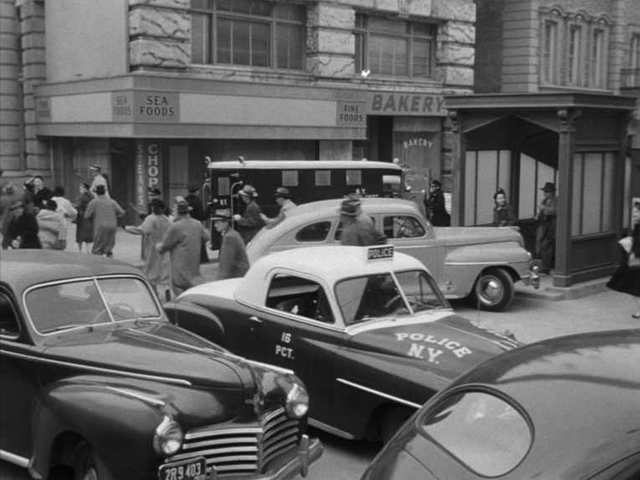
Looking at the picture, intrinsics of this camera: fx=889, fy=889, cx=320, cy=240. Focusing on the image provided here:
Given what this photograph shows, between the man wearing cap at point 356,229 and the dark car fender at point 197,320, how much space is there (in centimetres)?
297

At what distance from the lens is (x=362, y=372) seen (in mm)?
7047

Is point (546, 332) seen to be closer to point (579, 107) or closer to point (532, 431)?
point (579, 107)

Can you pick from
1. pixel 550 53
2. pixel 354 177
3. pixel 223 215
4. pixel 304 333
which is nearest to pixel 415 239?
pixel 223 215

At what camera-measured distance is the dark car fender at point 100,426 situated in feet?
17.5

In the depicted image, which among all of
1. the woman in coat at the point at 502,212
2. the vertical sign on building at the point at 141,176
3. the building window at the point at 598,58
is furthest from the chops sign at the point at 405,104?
the woman in coat at the point at 502,212

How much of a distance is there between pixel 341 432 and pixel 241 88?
16.9m

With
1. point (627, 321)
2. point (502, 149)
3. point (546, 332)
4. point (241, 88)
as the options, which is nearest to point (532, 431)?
point (546, 332)

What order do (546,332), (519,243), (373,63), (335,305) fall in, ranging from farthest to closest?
(373,63)
(519,243)
(546,332)
(335,305)

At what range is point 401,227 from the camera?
13.1 meters

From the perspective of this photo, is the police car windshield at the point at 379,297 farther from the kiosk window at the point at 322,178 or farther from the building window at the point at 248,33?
the building window at the point at 248,33

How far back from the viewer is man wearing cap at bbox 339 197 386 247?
36.4 ft

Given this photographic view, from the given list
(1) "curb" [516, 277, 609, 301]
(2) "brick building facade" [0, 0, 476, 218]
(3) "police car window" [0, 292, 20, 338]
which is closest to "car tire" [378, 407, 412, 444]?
(3) "police car window" [0, 292, 20, 338]

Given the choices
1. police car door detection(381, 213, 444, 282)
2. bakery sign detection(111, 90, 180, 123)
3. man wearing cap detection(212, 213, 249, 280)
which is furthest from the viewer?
bakery sign detection(111, 90, 180, 123)

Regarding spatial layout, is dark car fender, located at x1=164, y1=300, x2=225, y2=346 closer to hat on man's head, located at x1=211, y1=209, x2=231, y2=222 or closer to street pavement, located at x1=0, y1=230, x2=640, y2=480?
hat on man's head, located at x1=211, y1=209, x2=231, y2=222
